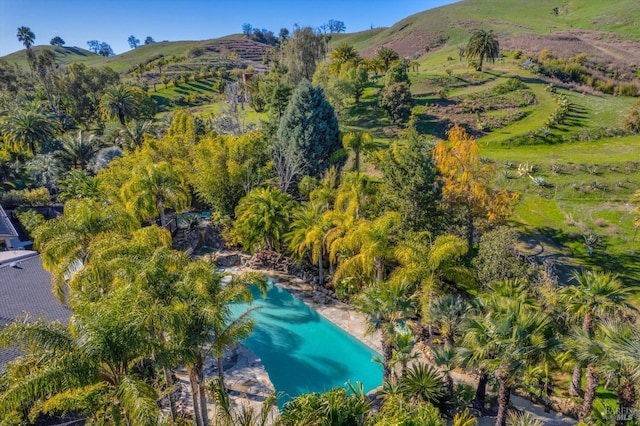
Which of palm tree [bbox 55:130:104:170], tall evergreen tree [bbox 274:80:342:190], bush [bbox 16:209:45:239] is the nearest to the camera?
bush [bbox 16:209:45:239]

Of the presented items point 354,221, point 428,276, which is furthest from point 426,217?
point 428,276

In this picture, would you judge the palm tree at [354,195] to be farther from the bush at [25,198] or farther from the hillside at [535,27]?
the hillside at [535,27]

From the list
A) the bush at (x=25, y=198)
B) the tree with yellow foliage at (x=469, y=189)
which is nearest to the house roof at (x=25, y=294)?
the bush at (x=25, y=198)

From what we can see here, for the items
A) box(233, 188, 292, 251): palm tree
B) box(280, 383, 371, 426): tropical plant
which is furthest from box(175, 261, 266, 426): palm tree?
box(233, 188, 292, 251): palm tree

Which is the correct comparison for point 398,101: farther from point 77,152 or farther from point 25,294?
point 25,294

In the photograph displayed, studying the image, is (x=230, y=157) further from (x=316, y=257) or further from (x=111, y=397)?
(x=111, y=397)

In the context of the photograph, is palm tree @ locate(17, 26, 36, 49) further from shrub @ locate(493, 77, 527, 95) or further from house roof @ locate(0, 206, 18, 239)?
shrub @ locate(493, 77, 527, 95)
